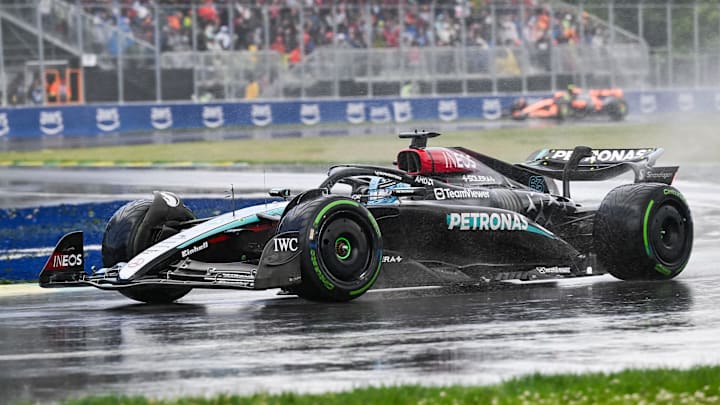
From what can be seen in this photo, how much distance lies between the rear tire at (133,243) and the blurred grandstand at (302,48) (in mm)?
27708

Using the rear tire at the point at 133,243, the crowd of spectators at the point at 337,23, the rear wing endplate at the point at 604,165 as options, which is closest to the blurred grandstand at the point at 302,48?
the crowd of spectators at the point at 337,23

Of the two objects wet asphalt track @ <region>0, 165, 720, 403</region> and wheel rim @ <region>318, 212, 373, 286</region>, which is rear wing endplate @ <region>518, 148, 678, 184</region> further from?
wheel rim @ <region>318, 212, 373, 286</region>

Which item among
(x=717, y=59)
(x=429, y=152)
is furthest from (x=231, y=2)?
(x=429, y=152)

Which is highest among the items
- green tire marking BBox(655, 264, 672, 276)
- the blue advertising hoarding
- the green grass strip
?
the blue advertising hoarding

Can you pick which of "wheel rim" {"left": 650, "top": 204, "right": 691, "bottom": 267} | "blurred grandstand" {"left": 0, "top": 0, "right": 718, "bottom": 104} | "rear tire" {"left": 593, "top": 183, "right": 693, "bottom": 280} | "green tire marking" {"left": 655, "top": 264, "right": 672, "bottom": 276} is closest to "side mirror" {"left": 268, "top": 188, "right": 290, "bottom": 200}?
"rear tire" {"left": 593, "top": 183, "right": 693, "bottom": 280}

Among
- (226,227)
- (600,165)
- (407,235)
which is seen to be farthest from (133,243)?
(600,165)

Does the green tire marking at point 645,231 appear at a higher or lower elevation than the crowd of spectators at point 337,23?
lower

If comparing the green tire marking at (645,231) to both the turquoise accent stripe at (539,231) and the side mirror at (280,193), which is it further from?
the side mirror at (280,193)

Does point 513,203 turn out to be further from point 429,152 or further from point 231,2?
point 231,2

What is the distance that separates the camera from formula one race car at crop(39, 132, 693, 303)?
9.71 meters

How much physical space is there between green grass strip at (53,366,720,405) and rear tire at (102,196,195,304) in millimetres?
4275

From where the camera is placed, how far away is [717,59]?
4566cm

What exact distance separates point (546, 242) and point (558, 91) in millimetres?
31736

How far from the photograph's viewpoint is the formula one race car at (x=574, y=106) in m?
40.7
